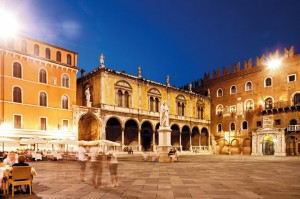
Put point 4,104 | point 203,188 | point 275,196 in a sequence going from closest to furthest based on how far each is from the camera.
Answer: point 275,196
point 203,188
point 4,104

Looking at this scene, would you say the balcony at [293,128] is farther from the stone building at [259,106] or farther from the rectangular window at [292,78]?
the rectangular window at [292,78]

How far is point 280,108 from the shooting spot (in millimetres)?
34406

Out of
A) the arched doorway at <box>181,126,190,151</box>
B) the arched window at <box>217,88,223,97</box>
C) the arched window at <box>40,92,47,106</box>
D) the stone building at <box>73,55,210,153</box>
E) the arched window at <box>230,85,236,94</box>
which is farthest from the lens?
the arched window at <box>217,88,223,97</box>

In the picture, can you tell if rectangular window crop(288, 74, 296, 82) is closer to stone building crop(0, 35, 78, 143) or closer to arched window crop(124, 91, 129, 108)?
arched window crop(124, 91, 129, 108)

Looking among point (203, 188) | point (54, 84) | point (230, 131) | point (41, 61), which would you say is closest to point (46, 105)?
point (54, 84)

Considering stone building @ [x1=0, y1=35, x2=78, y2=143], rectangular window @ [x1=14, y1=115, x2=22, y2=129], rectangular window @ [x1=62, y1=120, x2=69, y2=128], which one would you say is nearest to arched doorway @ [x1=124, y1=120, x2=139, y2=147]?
rectangular window @ [x1=62, y1=120, x2=69, y2=128]

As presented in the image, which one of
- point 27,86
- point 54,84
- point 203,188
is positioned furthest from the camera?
point 54,84

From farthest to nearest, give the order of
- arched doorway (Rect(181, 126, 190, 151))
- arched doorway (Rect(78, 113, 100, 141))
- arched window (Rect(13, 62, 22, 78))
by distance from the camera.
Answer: arched doorway (Rect(181, 126, 190, 151)), arched doorway (Rect(78, 113, 100, 141)), arched window (Rect(13, 62, 22, 78))

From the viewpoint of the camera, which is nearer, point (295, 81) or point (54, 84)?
point (54, 84)

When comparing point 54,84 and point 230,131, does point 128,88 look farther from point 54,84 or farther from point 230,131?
point 230,131

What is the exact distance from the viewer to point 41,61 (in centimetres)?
2500

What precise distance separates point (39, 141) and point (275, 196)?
17979 mm

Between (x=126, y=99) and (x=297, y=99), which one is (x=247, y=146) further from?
(x=126, y=99)

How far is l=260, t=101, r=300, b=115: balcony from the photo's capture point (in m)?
33.3
